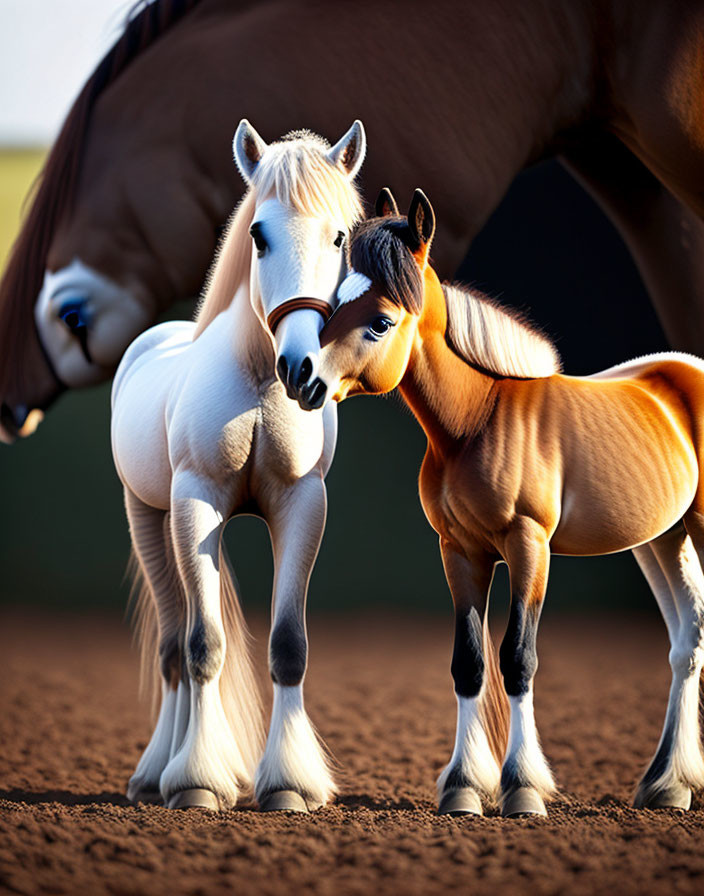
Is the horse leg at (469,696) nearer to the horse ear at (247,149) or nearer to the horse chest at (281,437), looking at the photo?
the horse chest at (281,437)

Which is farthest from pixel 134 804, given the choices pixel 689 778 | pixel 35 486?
pixel 35 486

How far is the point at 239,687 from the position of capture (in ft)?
5.92

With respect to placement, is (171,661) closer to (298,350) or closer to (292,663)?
(292,663)

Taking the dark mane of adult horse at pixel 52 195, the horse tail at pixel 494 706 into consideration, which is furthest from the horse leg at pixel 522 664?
the dark mane of adult horse at pixel 52 195

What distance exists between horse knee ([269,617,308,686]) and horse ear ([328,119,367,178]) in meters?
0.68

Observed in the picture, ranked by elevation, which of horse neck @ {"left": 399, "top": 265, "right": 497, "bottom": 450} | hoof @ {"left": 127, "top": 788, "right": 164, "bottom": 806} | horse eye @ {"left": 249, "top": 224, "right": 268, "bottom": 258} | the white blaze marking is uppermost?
horse eye @ {"left": 249, "top": 224, "right": 268, "bottom": 258}

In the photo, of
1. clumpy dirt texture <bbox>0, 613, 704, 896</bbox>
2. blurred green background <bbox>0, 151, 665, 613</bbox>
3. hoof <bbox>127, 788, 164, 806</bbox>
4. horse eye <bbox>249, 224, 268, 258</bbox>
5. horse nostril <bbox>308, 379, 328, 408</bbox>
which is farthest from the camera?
blurred green background <bbox>0, 151, 665, 613</bbox>

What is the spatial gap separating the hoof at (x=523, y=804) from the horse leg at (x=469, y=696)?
6 cm

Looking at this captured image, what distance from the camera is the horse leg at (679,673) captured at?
1.69m

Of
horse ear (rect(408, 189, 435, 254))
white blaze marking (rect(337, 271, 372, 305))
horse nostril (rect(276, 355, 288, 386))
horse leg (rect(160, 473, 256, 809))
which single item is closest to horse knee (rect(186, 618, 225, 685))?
horse leg (rect(160, 473, 256, 809))

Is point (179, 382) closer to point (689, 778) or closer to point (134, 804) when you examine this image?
point (134, 804)

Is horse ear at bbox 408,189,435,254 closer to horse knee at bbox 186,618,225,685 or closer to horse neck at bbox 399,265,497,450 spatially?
horse neck at bbox 399,265,497,450

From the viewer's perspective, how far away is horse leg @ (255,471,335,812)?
157cm

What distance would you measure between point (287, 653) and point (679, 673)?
2.14 feet
